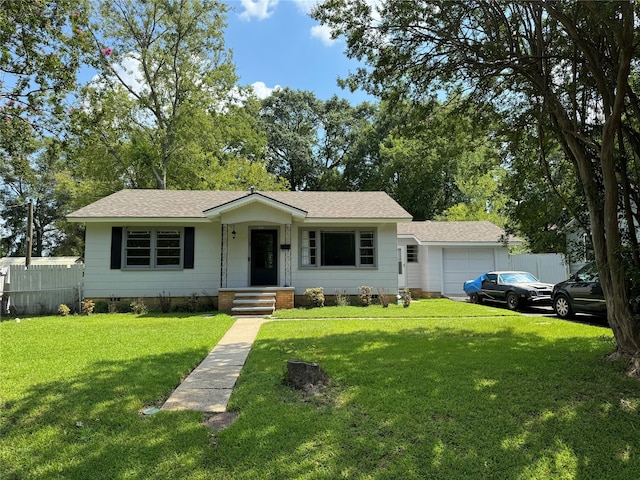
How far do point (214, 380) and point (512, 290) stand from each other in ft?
37.9

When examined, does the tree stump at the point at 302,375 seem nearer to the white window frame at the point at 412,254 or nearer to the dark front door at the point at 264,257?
the dark front door at the point at 264,257

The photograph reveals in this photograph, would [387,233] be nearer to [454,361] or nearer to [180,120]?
[454,361]

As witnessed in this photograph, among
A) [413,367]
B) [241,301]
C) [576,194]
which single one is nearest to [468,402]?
[413,367]

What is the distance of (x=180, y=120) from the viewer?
24.5 m

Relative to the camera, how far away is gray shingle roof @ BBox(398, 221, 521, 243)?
691 inches

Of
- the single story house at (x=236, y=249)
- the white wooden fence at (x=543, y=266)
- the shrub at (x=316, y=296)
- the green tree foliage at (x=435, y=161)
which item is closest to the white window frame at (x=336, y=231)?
the single story house at (x=236, y=249)

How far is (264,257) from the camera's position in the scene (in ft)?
46.0

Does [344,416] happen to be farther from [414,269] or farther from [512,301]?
[414,269]

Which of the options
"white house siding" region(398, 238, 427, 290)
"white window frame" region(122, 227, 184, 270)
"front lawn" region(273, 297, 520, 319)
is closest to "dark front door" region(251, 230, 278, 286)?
"front lawn" region(273, 297, 520, 319)

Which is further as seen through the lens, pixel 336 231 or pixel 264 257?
pixel 336 231

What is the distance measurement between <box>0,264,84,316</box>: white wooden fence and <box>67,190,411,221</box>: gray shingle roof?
1.94m

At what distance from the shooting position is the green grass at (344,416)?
3000mm

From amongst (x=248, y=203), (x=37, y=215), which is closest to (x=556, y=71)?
(x=248, y=203)

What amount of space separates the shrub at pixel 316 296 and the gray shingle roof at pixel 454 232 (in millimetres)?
6467
